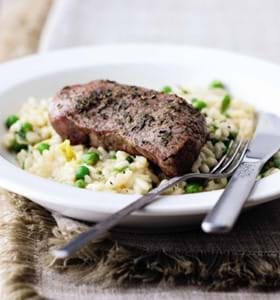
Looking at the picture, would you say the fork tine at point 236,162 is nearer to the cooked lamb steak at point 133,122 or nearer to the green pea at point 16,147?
the cooked lamb steak at point 133,122

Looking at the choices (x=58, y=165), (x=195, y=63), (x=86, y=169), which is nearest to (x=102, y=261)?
(x=86, y=169)

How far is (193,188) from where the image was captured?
4023 mm

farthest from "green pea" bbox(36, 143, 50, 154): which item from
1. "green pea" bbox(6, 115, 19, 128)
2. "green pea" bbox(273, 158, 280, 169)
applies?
"green pea" bbox(273, 158, 280, 169)

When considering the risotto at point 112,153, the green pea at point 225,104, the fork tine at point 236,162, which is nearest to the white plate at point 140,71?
the risotto at point 112,153

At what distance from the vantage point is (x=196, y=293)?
3.47 m

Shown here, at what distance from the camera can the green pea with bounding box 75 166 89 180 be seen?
417 cm

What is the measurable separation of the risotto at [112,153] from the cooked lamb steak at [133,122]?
0.10m

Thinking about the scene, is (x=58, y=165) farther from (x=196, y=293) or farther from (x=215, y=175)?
(x=196, y=293)

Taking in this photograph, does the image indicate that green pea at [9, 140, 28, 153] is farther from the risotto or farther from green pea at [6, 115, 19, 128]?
green pea at [6, 115, 19, 128]

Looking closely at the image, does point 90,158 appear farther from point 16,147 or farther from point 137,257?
point 137,257

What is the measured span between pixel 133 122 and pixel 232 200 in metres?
1.07

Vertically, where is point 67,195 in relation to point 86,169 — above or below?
above

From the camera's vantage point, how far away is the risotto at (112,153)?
4090 mm

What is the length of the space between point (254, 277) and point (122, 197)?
0.82 m
